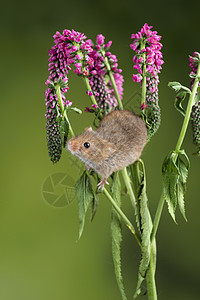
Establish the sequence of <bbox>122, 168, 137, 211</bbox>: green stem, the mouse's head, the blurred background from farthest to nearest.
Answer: the blurred background
<bbox>122, 168, 137, 211</bbox>: green stem
the mouse's head

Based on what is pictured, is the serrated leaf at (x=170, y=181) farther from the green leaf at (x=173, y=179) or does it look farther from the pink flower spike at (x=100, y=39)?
the pink flower spike at (x=100, y=39)

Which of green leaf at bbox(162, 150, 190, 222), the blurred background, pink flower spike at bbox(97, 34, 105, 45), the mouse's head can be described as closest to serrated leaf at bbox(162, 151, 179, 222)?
green leaf at bbox(162, 150, 190, 222)

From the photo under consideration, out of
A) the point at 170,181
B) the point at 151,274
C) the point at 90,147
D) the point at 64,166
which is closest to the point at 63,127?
the point at 90,147

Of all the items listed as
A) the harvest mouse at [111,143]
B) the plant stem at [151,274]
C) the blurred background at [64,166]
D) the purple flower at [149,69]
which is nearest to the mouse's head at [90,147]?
the harvest mouse at [111,143]

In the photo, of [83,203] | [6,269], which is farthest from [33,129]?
[83,203]

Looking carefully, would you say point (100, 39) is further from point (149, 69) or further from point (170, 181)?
point (170, 181)

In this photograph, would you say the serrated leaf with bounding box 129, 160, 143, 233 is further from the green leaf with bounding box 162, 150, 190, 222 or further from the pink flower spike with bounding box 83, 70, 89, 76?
the pink flower spike with bounding box 83, 70, 89, 76

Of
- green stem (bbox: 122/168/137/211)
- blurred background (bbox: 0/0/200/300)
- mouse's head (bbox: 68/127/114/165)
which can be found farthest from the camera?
blurred background (bbox: 0/0/200/300)
